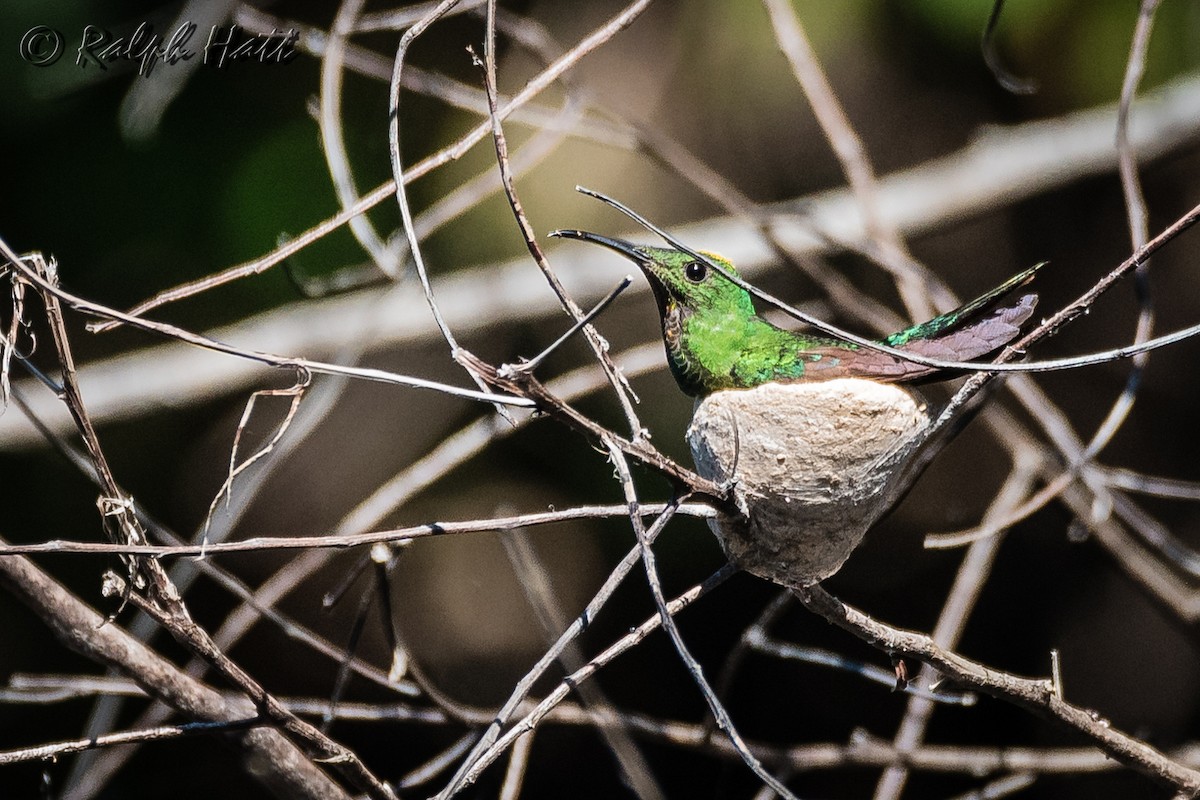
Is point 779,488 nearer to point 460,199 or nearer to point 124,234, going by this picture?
point 460,199

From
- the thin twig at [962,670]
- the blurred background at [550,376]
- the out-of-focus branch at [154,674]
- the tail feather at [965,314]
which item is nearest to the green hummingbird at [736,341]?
the tail feather at [965,314]

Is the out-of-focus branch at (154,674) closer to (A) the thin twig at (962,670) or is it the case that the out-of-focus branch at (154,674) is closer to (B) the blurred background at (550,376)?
(A) the thin twig at (962,670)

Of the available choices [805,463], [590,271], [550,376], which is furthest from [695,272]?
[550,376]

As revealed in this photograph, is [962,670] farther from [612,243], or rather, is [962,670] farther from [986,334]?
[612,243]

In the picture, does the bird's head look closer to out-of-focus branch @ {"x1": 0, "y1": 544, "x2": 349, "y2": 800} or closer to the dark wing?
the dark wing

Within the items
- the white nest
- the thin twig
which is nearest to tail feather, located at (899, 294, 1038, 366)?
the white nest
